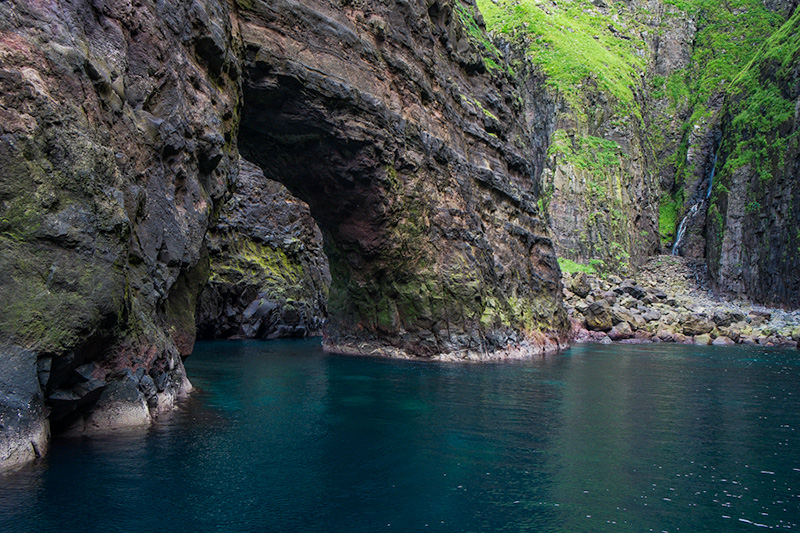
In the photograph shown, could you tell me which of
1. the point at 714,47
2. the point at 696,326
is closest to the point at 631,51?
the point at 714,47

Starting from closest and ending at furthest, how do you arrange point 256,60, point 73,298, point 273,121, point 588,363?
point 73,298
point 256,60
point 273,121
point 588,363

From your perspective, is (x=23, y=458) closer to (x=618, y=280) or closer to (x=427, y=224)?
(x=427, y=224)

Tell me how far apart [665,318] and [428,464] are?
47988 mm

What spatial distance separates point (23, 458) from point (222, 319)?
3399 centimetres

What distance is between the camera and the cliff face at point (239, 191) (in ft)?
30.5

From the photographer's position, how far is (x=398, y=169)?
93.5ft

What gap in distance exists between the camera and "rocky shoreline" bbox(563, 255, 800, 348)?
149ft

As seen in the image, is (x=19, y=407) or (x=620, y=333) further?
(x=620, y=333)

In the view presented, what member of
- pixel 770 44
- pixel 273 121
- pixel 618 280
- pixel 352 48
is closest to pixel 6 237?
pixel 273 121

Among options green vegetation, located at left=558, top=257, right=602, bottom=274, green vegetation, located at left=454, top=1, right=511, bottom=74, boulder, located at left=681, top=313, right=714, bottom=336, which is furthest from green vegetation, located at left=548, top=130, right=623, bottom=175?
green vegetation, located at left=454, top=1, right=511, bottom=74

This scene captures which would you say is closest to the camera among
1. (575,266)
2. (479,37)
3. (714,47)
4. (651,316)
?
(479,37)

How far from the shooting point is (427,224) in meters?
29.6

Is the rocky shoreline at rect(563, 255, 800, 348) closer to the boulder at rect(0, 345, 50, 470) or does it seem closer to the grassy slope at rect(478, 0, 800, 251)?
the grassy slope at rect(478, 0, 800, 251)

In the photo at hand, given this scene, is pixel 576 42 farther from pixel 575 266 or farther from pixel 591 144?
pixel 575 266
